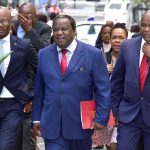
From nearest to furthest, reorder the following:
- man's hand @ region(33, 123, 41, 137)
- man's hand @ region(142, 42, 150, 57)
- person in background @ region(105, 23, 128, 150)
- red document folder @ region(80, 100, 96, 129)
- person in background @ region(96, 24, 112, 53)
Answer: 1. man's hand @ region(142, 42, 150, 57)
2. red document folder @ region(80, 100, 96, 129)
3. man's hand @ region(33, 123, 41, 137)
4. person in background @ region(105, 23, 128, 150)
5. person in background @ region(96, 24, 112, 53)

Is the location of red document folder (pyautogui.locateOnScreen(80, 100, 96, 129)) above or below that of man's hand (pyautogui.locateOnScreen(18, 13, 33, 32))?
below

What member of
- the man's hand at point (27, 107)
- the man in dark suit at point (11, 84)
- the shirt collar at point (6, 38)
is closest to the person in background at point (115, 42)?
the man's hand at point (27, 107)

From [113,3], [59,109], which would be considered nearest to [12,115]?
[59,109]

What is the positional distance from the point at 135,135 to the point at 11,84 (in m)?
1.42

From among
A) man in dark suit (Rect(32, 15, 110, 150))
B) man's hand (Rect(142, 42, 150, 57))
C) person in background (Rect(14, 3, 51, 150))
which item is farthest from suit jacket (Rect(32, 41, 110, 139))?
person in background (Rect(14, 3, 51, 150))

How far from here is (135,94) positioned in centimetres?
571

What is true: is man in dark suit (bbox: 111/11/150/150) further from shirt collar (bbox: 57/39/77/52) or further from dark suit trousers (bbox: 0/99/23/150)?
dark suit trousers (bbox: 0/99/23/150)

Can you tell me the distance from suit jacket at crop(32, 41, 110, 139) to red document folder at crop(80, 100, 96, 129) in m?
0.04

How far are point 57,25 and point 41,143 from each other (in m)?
3.64

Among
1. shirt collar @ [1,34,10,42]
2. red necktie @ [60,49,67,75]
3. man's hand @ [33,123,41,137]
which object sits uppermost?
shirt collar @ [1,34,10,42]

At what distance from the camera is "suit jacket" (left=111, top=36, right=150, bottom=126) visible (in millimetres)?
5688

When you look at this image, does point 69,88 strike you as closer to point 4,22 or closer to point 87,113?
point 87,113

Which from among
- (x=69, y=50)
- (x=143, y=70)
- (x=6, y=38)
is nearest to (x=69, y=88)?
(x=69, y=50)

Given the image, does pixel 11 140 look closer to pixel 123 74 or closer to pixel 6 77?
pixel 6 77
